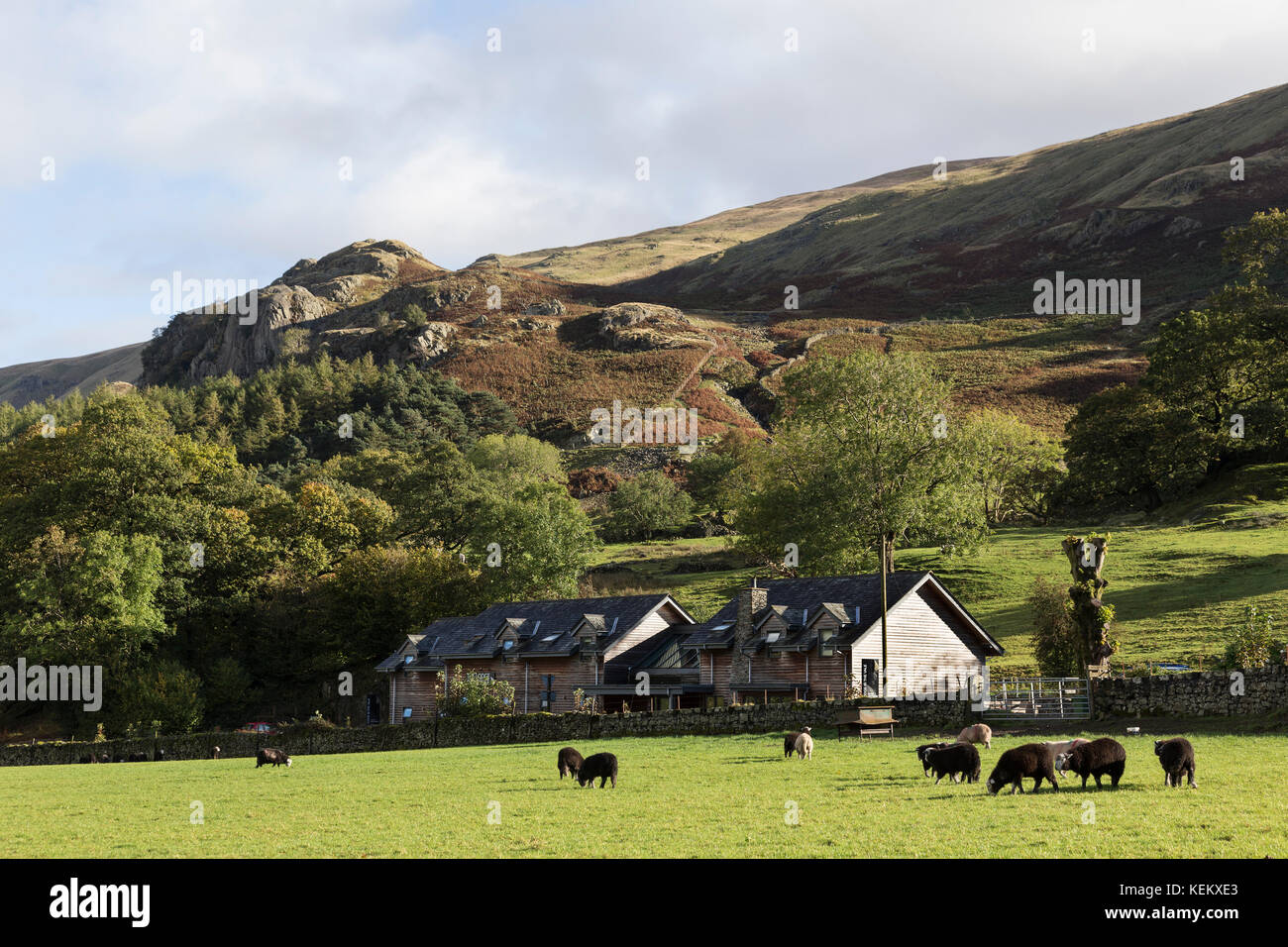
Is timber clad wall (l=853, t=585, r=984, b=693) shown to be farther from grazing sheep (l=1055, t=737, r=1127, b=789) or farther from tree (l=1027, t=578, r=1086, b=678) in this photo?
grazing sheep (l=1055, t=737, r=1127, b=789)

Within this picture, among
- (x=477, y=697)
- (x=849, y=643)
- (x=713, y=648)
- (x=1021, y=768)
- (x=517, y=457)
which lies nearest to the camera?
(x=1021, y=768)

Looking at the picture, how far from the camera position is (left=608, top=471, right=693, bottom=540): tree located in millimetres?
97062

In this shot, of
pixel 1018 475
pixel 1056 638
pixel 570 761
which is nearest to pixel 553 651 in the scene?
pixel 1056 638

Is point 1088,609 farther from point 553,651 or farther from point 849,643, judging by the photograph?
point 553,651

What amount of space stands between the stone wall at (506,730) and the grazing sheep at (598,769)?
54.5 feet

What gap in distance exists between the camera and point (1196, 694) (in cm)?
3409

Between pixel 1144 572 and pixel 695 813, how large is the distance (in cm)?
4682

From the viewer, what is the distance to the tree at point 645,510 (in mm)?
97062

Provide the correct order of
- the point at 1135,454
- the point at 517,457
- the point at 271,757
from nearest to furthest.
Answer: the point at 271,757 < the point at 1135,454 < the point at 517,457

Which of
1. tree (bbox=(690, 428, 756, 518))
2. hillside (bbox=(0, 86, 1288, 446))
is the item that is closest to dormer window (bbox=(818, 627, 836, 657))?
tree (bbox=(690, 428, 756, 518))

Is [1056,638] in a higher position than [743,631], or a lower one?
higher

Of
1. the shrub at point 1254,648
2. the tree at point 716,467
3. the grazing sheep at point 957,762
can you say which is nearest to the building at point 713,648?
the shrub at point 1254,648

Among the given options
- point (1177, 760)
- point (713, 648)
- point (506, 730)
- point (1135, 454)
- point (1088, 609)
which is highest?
point (1135, 454)

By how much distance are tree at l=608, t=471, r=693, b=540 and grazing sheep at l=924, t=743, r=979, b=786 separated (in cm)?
7498
